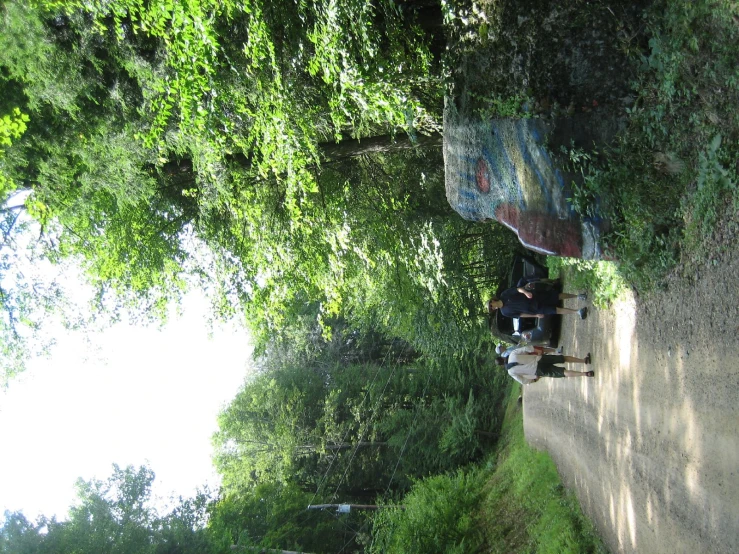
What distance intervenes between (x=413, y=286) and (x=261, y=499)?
15699 millimetres

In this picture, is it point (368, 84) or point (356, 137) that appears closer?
point (368, 84)

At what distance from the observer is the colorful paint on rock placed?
6453mm

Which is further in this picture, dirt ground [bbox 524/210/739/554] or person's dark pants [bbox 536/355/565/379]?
person's dark pants [bbox 536/355/565/379]

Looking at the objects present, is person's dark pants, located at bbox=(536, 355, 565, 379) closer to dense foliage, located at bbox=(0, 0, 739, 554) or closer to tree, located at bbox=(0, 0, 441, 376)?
dense foliage, located at bbox=(0, 0, 739, 554)

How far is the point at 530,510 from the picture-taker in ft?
43.6

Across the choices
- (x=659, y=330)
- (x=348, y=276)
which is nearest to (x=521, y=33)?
(x=659, y=330)

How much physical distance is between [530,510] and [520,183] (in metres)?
9.27

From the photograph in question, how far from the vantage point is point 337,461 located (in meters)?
28.5

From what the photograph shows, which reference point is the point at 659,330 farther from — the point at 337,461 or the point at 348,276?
the point at 337,461

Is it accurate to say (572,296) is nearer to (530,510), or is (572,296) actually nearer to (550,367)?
(550,367)

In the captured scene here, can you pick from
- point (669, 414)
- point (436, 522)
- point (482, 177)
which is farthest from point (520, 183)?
point (436, 522)

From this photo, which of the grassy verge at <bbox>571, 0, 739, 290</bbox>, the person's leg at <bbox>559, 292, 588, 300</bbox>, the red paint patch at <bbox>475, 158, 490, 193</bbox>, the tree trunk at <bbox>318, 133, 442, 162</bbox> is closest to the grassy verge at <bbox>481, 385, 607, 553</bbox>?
the person's leg at <bbox>559, 292, 588, 300</bbox>

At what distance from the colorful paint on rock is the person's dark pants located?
4.12m

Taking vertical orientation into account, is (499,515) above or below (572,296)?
below
